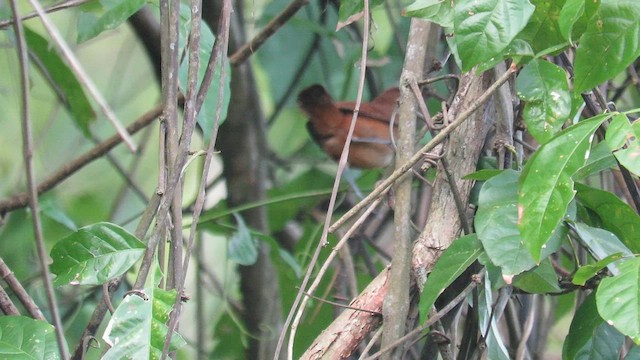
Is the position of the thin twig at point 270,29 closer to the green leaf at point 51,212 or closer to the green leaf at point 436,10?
the green leaf at point 51,212

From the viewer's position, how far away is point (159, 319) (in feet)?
3.01

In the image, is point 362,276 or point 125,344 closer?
point 125,344

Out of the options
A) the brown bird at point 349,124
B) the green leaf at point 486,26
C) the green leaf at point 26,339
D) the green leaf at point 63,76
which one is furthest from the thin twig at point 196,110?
the brown bird at point 349,124

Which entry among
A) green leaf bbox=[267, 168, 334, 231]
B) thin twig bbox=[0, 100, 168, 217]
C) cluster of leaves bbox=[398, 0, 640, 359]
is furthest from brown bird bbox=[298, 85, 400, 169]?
cluster of leaves bbox=[398, 0, 640, 359]

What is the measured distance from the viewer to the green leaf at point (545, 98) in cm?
100

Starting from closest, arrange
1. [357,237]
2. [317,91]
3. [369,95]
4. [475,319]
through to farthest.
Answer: [475,319]
[357,237]
[317,91]
[369,95]

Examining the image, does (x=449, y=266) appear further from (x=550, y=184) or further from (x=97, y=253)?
(x=97, y=253)

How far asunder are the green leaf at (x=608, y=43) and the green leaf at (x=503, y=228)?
0.56ft

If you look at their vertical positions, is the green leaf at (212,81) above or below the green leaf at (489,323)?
above

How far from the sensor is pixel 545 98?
101 cm

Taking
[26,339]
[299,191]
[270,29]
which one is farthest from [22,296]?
[299,191]

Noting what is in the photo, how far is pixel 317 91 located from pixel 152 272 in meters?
1.65

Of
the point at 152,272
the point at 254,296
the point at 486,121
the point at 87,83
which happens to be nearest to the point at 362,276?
the point at 254,296

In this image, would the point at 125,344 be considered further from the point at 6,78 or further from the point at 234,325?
the point at 6,78
